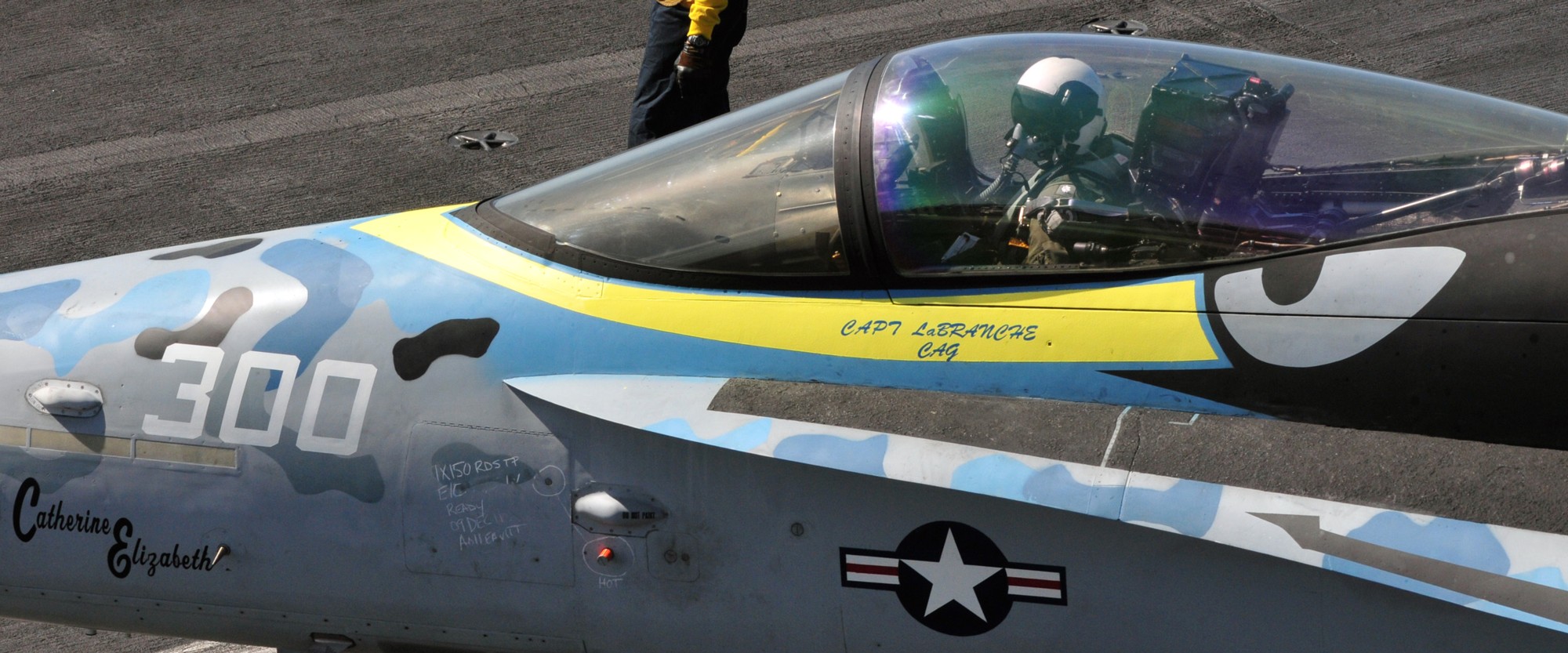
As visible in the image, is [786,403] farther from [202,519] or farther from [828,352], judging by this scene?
[202,519]

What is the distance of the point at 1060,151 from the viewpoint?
136 inches

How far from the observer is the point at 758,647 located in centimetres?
338

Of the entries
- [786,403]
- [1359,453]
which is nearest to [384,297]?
[786,403]

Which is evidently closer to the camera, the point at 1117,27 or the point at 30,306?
the point at 30,306

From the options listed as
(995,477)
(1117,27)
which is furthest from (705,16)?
(995,477)

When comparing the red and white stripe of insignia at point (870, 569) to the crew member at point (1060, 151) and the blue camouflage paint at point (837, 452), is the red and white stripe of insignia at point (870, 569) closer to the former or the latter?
the blue camouflage paint at point (837, 452)

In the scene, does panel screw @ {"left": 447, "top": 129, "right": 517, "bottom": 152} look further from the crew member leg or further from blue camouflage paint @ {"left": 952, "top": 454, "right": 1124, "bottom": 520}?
blue camouflage paint @ {"left": 952, "top": 454, "right": 1124, "bottom": 520}

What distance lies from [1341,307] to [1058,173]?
2.48 ft

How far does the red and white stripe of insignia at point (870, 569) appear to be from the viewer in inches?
Answer: 127

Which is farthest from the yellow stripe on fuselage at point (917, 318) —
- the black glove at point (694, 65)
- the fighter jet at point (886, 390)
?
the black glove at point (694, 65)

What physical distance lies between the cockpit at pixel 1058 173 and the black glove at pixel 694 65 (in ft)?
10.3

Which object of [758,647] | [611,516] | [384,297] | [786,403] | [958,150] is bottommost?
[758,647]

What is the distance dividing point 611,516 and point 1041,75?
161cm

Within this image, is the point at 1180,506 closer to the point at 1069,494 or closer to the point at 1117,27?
the point at 1069,494
